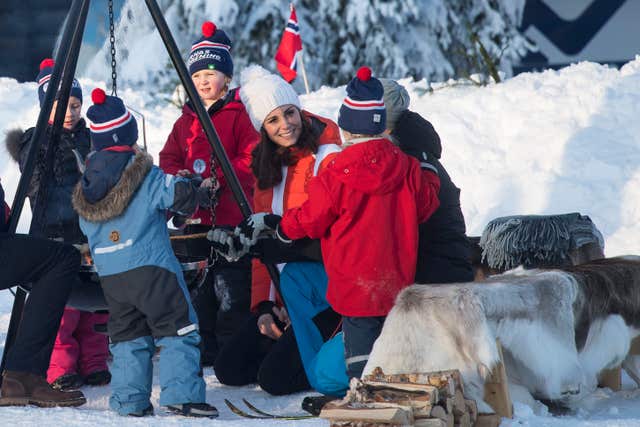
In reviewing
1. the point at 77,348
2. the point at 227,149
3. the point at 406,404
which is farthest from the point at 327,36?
the point at 406,404

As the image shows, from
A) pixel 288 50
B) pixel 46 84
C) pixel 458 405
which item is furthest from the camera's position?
pixel 288 50

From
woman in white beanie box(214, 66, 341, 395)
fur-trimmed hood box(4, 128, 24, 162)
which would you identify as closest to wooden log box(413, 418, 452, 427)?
woman in white beanie box(214, 66, 341, 395)

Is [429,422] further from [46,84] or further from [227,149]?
[46,84]

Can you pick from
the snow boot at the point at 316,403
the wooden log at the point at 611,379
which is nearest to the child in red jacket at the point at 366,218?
the snow boot at the point at 316,403

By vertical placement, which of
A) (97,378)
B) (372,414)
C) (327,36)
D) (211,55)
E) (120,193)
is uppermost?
(327,36)

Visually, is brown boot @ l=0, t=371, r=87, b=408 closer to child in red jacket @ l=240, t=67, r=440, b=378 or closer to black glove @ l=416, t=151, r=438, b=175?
child in red jacket @ l=240, t=67, r=440, b=378

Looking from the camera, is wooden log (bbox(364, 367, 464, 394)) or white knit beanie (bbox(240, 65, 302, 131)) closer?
wooden log (bbox(364, 367, 464, 394))

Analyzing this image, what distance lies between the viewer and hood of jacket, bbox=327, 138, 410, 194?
447 centimetres

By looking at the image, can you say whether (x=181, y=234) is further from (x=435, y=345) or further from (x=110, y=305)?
(x=435, y=345)

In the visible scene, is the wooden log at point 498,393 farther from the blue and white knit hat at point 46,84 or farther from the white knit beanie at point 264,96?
the blue and white knit hat at point 46,84

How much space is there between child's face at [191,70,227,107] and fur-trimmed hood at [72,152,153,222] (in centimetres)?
138

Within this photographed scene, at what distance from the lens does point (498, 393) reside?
4.13m

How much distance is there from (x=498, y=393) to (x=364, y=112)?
4.26 feet

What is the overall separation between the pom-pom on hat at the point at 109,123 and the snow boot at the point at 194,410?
3.87ft
